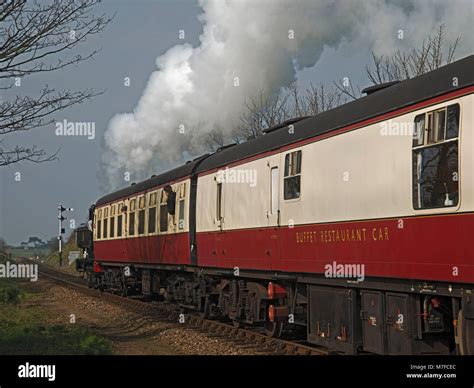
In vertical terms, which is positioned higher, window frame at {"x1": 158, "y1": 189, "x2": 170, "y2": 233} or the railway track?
window frame at {"x1": 158, "y1": 189, "x2": 170, "y2": 233}

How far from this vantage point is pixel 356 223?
992cm

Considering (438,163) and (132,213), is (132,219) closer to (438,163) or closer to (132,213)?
(132,213)

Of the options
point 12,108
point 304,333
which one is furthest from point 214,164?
point 12,108

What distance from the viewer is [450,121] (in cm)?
804

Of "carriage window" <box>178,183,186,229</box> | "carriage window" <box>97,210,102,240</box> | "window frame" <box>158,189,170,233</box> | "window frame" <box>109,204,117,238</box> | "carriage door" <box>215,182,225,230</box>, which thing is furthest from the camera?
"carriage window" <box>97,210,102,240</box>

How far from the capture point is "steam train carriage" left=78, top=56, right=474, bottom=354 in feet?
26.3

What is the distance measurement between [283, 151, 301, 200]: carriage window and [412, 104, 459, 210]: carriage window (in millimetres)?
3462

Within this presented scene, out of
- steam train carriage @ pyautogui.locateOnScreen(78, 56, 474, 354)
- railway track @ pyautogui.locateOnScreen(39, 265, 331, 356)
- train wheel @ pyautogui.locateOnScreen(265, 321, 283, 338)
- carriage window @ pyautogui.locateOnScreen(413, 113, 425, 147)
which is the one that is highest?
carriage window @ pyautogui.locateOnScreen(413, 113, 425, 147)

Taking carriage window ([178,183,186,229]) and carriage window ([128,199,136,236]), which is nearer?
carriage window ([178,183,186,229])

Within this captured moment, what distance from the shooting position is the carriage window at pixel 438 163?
26.0 feet

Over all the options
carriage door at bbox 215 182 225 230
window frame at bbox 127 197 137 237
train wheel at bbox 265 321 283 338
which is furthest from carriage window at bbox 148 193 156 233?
train wheel at bbox 265 321 283 338

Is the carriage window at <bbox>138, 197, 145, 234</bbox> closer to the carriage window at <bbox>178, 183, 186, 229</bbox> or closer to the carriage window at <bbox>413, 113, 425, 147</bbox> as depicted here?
the carriage window at <bbox>178, 183, 186, 229</bbox>

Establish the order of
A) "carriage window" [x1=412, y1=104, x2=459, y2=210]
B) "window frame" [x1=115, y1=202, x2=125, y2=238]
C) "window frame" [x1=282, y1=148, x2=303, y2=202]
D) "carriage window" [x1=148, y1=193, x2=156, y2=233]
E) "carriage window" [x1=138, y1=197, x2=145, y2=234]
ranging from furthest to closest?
"window frame" [x1=115, y1=202, x2=125, y2=238] → "carriage window" [x1=138, y1=197, x2=145, y2=234] → "carriage window" [x1=148, y1=193, x2=156, y2=233] → "window frame" [x1=282, y1=148, x2=303, y2=202] → "carriage window" [x1=412, y1=104, x2=459, y2=210]
